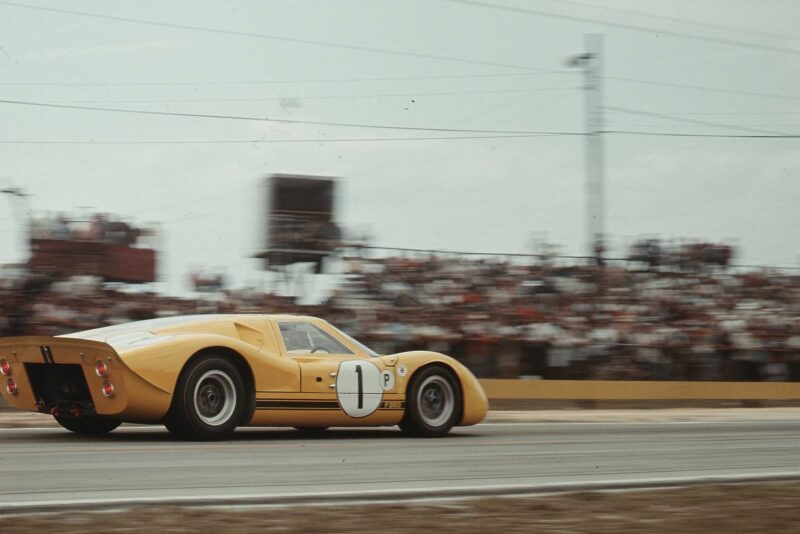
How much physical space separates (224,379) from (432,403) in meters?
2.33

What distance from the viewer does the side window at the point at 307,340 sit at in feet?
31.1

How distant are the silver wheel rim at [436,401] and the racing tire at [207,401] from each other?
1.98 meters

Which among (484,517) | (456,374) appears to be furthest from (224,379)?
(484,517)

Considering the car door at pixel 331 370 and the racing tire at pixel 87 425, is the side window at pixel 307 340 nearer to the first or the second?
the car door at pixel 331 370

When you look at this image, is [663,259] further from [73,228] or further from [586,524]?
[586,524]

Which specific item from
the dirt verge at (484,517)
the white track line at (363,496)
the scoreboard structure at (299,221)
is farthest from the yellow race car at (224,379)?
the scoreboard structure at (299,221)

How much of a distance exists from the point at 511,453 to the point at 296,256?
38.1ft

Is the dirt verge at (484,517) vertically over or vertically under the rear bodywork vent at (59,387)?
under

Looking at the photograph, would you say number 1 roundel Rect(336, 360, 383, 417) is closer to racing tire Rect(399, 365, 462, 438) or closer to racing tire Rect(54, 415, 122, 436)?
racing tire Rect(399, 365, 462, 438)

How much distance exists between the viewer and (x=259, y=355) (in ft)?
29.5

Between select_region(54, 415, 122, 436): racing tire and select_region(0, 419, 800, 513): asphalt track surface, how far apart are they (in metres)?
0.10

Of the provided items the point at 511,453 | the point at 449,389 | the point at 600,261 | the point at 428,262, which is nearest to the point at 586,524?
the point at 511,453

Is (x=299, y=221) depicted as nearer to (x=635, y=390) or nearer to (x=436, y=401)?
(x=635, y=390)

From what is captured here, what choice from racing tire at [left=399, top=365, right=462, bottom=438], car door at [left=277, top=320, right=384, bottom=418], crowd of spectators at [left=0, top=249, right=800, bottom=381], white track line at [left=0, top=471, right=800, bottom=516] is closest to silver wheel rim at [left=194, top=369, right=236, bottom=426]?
car door at [left=277, top=320, right=384, bottom=418]
